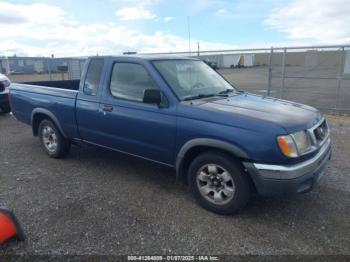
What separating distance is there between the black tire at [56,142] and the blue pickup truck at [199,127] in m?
0.25

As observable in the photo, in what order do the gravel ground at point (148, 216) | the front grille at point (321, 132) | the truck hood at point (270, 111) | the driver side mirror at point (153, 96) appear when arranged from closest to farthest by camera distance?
the gravel ground at point (148, 216)
the truck hood at point (270, 111)
the front grille at point (321, 132)
the driver side mirror at point (153, 96)

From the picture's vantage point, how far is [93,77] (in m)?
4.78

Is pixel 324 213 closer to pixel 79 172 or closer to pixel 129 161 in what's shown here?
pixel 129 161

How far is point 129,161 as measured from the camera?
5492mm

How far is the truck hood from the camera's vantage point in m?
3.34

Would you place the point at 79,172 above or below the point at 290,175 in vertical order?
below

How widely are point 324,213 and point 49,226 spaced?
3.08 m

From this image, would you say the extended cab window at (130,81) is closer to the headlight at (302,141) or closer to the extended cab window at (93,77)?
the extended cab window at (93,77)

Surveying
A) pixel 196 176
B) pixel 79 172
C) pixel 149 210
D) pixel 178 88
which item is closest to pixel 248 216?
pixel 196 176

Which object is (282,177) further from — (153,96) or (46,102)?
(46,102)

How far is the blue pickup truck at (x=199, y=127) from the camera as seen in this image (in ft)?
10.6

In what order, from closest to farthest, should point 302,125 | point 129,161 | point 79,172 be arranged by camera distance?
point 302,125 → point 79,172 → point 129,161

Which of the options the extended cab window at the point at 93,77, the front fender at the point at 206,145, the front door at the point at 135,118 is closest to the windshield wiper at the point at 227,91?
the front door at the point at 135,118

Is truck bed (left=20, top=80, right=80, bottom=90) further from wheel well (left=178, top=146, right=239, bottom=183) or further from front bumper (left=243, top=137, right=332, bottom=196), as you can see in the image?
front bumper (left=243, top=137, right=332, bottom=196)
